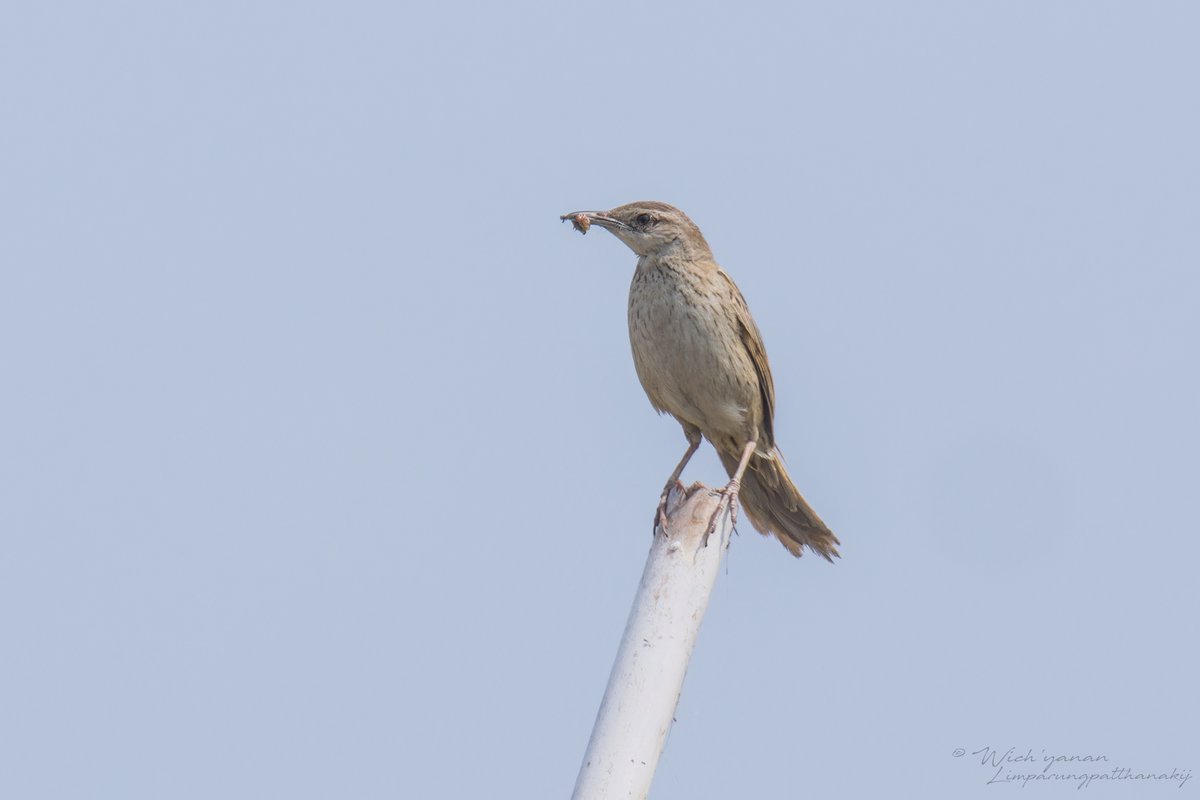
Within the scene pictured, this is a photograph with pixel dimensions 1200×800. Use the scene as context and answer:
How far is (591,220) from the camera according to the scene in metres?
8.98

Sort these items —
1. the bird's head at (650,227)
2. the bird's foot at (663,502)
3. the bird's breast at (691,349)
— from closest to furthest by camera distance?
the bird's foot at (663,502)
the bird's breast at (691,349)
the bird's head at (650,227)

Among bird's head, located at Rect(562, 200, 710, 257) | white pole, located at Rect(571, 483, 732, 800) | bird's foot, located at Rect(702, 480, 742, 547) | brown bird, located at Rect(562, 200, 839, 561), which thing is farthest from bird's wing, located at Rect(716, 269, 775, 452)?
white pole, located at Rect(571, 483, 732, 800)

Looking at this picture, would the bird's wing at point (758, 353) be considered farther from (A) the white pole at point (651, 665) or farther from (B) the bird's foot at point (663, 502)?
(A) the white pole at point (651, 665)

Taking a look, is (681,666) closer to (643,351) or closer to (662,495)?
(662,495)

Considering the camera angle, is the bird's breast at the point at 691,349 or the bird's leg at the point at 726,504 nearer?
the bird's leg at the point at 726,504

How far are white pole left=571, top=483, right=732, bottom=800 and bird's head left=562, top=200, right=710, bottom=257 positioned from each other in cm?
351

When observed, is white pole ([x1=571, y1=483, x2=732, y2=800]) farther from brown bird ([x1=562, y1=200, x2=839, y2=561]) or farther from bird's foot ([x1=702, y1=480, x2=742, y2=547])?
brown bird ([x1=562, y1=200, x2=839, y2=561])

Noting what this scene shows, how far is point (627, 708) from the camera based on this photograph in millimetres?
4633

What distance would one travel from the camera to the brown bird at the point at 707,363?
327 inches

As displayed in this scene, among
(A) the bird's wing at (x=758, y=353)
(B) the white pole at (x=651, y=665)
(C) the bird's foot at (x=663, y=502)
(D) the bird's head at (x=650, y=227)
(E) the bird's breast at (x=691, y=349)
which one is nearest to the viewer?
(B) the white pole at (x=651, y=665)

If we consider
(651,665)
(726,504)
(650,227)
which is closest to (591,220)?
(650,227)

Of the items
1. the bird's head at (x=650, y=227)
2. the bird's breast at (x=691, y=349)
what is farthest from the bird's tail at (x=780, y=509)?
the bird's head at (x=650, y=227)

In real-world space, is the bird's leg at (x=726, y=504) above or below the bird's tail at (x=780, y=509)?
below

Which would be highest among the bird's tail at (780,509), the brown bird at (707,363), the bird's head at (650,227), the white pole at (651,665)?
the bird's head at (650,227)
